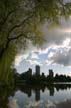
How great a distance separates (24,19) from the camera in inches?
718

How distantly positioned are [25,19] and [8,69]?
15.8ft

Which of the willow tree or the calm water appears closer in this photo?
the willow tree

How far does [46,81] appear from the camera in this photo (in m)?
109

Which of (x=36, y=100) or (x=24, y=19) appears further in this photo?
(x=36, y=100)

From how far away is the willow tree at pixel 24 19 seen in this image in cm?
1678

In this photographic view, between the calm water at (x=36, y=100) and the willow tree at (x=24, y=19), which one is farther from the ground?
the willow tree at (x=24, y=19)

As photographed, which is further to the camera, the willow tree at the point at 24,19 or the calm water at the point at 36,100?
the calm water at the point at 36,100

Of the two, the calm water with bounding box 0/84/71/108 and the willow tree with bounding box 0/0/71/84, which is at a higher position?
the willow tree with bounding box 0/0/71/84

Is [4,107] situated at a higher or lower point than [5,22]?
lower

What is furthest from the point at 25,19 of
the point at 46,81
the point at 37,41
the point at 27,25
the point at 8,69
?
the point at 46,81

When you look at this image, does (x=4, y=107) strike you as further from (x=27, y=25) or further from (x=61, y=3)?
(x=61, y=3)

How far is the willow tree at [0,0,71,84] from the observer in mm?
16781

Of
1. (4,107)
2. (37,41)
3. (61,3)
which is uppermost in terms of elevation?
(61,3)

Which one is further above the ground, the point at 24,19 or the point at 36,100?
the point at 24,19
